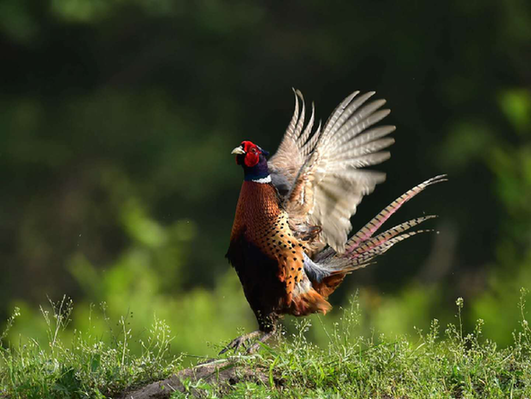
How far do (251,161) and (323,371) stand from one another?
3.32ft

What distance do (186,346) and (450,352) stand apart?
3321 millimetres

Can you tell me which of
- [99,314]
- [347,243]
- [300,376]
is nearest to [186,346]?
[99,314]

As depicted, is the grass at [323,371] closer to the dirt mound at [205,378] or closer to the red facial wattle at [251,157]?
the dirt mound at [205,378]

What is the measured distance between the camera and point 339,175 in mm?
3779

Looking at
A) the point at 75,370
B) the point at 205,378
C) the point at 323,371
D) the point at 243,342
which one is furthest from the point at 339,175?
the point at 75,370

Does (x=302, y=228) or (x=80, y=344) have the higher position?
(x=302, y=228)

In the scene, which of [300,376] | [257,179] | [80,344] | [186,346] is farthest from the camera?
[186,346]

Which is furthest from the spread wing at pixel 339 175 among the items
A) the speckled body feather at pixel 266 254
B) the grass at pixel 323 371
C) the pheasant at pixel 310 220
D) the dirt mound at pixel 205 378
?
the dirt mound at pixel 205 378

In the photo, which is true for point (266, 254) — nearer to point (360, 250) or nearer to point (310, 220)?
point (310, 220)

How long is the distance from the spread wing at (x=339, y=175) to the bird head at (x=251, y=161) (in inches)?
6.2

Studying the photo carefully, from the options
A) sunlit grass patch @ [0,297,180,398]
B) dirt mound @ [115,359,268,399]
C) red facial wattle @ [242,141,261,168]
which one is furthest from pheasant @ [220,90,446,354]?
sunlit grass patch @ [0,297,180,398]

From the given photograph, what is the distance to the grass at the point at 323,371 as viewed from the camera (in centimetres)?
305

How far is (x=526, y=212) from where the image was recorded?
7238mm

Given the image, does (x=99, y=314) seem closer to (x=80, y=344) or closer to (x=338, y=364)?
(x=80, y=344)
